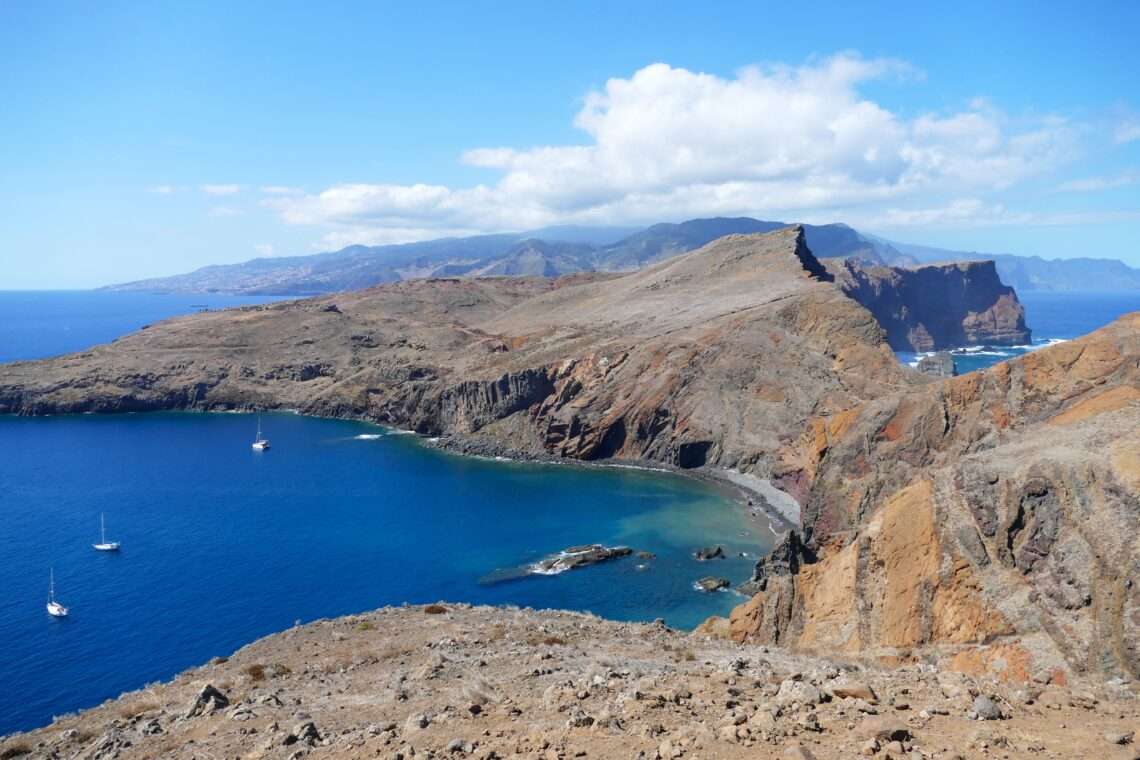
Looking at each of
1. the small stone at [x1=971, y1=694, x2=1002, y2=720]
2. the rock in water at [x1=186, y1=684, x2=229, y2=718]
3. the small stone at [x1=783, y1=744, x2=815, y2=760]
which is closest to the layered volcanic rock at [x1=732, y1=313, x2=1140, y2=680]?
→ the small stone at [x1=971, y1=694, x2=1002, y2=720]

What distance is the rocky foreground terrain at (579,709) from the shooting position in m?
14.5

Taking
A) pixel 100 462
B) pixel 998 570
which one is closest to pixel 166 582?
pixel 100 462

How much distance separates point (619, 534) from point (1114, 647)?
5448 cm

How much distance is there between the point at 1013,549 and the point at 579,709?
839 inches

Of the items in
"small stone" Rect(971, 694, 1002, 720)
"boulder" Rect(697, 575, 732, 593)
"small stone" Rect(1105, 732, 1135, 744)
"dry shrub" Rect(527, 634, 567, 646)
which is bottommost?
"boulder" Rect(697, 575, 732, 593)

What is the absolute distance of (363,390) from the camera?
5812 inches

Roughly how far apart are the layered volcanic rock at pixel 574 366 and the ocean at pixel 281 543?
9533 millimetres

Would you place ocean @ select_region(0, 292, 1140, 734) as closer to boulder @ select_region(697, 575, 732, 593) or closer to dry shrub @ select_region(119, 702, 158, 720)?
boulder @ select_region(697, 575, 732, 593)

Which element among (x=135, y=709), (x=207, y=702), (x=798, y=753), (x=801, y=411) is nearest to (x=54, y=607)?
(x=135, y=709)

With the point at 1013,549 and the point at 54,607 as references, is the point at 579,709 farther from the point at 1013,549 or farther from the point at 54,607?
the point at 54,607

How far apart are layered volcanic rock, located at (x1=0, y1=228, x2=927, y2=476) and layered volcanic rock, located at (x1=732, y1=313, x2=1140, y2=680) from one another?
5253 centimetres

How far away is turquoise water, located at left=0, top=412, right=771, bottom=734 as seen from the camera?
5384cm

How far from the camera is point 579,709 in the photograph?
59.5ft

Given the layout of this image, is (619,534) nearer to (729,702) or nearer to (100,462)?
(729,702)
